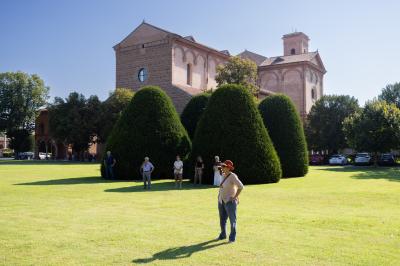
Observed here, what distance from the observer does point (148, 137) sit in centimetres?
2494

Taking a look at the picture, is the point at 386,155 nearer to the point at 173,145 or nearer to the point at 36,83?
the point at 173,145

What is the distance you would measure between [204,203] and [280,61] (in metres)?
59.8

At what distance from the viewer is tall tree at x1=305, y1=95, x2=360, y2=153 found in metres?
57.9

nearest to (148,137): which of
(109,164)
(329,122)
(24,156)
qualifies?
(109,164)

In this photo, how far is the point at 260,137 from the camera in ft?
75.0

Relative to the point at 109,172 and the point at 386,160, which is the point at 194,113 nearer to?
the point at 109,172

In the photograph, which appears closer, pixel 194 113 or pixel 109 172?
pixel 109 172

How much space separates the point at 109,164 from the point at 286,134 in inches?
451

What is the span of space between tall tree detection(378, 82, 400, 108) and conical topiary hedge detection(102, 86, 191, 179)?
177 feet

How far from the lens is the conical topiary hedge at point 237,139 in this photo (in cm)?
2200

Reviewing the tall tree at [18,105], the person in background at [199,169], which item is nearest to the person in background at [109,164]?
the person in background at [199,169]

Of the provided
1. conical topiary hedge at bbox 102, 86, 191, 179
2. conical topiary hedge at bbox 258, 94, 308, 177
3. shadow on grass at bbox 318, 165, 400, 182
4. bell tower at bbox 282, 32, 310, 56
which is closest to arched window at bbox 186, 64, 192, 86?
shadow on grass at bbox 318, 165, 400, 182

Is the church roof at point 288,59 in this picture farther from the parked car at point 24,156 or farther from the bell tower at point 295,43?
the parked car at point 24,156

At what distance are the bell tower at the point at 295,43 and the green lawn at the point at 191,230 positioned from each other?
68266 millimetres
